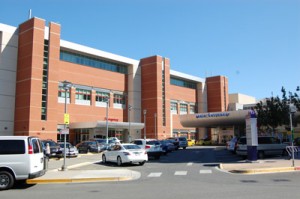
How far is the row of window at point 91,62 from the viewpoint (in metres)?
61.3

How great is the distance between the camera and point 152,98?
245ft

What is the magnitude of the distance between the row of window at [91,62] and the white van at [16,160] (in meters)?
48.6

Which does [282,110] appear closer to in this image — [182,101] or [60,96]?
[60,96]

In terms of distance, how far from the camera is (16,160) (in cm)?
1312

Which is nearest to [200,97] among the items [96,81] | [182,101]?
[182,101]

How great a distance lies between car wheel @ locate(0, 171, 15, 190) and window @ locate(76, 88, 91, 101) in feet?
161

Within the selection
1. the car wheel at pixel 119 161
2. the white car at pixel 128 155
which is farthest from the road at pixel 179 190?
the car wheel at pixel 119 161

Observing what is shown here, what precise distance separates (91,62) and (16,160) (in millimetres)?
53781

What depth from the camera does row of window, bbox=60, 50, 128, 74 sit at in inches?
2413

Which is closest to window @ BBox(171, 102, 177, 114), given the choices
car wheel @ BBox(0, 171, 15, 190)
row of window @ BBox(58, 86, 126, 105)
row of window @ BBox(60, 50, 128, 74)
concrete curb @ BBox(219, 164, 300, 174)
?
row of window @ BBox(60, 50, 128, 74)

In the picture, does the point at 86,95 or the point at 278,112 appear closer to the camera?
the point at 278,112

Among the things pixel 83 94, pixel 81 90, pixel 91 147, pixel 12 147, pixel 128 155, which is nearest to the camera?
pixel 12 147

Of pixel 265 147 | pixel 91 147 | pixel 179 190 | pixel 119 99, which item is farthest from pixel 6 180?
pixel 119 99

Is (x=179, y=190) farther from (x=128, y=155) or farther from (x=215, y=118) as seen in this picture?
(x=215, y=118)
